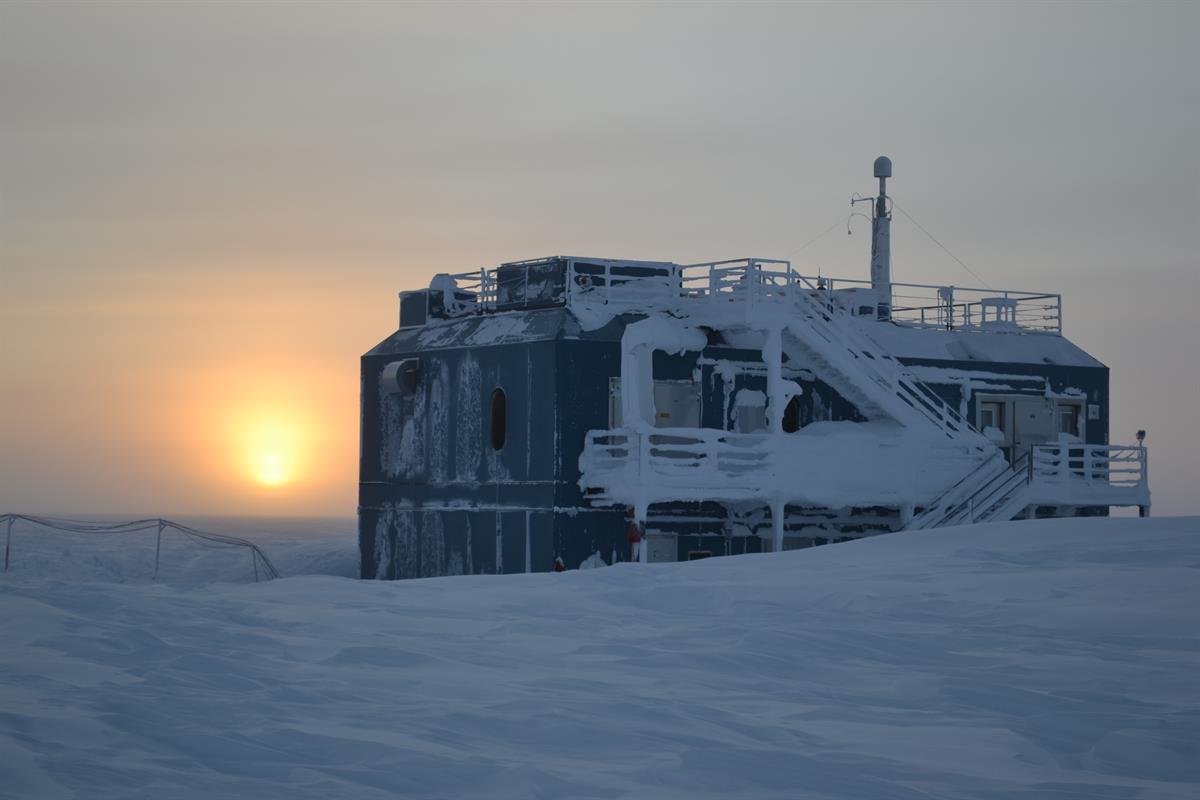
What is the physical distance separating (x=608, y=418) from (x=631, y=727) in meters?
23.9

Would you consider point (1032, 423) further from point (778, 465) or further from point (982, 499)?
point (778, 465)

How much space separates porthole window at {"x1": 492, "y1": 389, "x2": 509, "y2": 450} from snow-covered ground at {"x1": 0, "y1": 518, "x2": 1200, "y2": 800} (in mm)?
16895

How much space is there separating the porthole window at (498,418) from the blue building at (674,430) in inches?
1.8

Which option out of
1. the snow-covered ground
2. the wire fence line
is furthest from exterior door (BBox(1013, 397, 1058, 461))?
the snow-covered ground

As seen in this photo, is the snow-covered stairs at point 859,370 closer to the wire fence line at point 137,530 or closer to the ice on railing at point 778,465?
the ice on railing at point 778,465

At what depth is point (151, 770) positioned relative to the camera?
994 cm

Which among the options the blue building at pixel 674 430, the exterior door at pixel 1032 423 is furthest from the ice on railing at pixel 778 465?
the exterior door at pixel 1032 423

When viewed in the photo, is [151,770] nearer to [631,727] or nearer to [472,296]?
[631,727]

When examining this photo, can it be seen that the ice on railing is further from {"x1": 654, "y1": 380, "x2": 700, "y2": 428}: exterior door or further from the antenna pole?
the antenna pole

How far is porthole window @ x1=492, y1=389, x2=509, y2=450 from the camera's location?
36.8 metres

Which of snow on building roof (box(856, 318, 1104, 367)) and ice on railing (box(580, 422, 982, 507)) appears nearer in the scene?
ice on railing (box(580, 422, 982, 507))

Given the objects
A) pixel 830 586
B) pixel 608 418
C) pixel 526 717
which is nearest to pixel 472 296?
pixel 608 418

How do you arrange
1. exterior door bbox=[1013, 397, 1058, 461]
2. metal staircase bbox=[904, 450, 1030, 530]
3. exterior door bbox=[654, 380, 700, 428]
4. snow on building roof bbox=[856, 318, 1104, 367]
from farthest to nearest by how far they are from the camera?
1. exterior door bbox=[1013, 397, 1058, 461]
2. snow on building roof bbox=[856, 318, 1104, 367]
3. metal staircase bbox=[904, 450, 1030, 530]
4. exterior door bbox=[654, 380, 700, 428]

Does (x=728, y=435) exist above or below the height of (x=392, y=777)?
above
